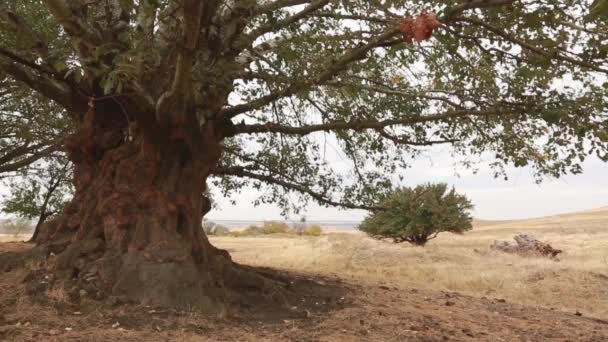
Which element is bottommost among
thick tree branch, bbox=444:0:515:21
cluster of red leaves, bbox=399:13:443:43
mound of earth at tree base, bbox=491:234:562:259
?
mound of earth at tree base, bbox=491:234:562:259

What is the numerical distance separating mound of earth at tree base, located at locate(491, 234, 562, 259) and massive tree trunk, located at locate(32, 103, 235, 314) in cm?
1473

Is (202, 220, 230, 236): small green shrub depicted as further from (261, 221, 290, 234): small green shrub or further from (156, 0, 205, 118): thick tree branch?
(156, 0, 205, 118): thick tree branch

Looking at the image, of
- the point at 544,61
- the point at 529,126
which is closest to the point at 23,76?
the point at 544,61

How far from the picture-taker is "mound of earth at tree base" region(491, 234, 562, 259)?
18.8m

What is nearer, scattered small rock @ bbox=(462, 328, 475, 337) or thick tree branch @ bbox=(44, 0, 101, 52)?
thick tree branch @ bbox=(44, 0, 101, 52)

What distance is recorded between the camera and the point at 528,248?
1928 centimetres

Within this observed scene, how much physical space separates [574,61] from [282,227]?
156ft

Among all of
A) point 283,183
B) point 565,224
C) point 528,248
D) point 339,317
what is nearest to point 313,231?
point 565,224

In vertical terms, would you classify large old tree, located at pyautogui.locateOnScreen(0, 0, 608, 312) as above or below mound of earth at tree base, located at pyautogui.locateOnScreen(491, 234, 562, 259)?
above

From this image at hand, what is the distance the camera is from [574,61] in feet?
15.1

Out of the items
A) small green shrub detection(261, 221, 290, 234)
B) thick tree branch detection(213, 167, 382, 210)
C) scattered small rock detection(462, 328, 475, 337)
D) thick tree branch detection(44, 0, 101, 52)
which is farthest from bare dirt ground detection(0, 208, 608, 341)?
small green shrub detection(261, 221, 290, 234)

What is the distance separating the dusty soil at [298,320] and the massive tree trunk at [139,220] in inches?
12.9

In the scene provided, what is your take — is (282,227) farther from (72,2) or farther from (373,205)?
(72,2)

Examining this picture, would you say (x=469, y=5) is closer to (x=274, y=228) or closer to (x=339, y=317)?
(x=339, y=317)
